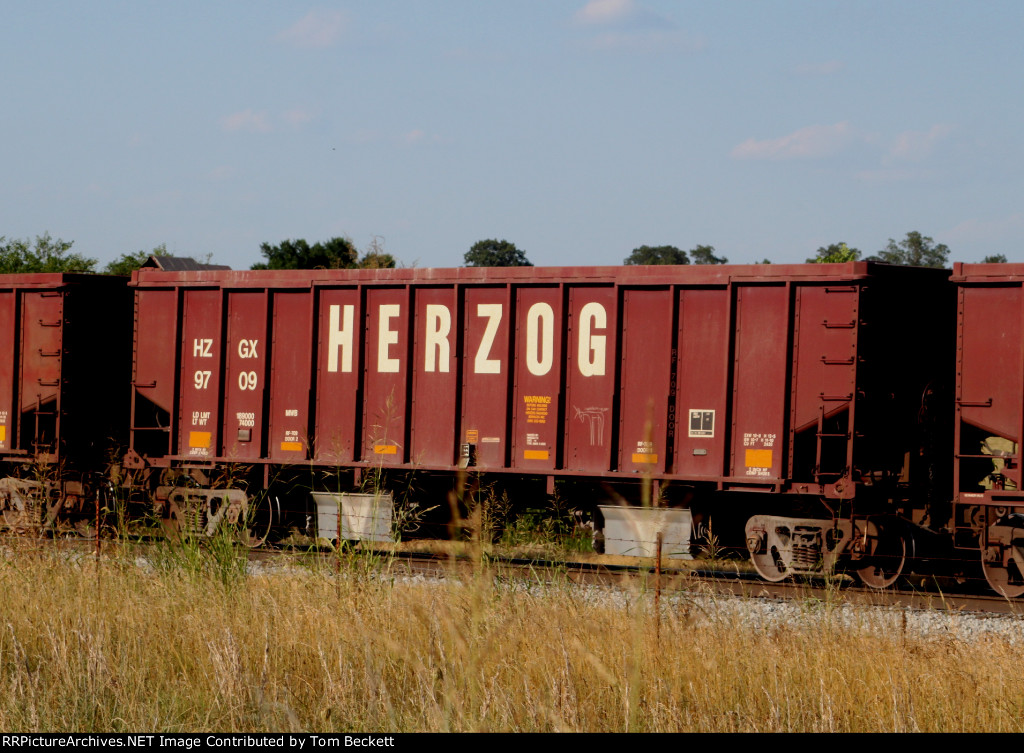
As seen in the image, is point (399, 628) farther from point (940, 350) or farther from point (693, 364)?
point (940, 350)

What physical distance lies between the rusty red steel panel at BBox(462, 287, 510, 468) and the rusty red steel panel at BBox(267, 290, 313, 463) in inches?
90.4

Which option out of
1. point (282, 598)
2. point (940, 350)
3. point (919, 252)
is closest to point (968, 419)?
point (940, 350)

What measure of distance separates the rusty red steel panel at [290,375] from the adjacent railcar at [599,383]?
0.03 metres

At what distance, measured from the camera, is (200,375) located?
15.4m

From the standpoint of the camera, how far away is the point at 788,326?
12711 mm

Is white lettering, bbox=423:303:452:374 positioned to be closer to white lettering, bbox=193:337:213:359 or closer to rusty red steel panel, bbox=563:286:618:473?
rusty red steel panel, bbox=563:286:618:473

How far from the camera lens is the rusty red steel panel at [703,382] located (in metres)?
12.9

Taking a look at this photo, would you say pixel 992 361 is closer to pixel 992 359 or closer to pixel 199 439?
pixel 992 359

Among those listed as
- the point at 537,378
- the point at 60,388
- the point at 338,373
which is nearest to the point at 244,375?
the point at 338,373

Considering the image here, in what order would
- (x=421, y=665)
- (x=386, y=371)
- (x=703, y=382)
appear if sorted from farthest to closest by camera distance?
(x=386, y=371) < (x=703, y=382) < (x=421, y=665)

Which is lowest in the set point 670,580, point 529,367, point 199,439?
point 670,580

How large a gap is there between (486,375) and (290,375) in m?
2.92

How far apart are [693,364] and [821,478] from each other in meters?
2.02

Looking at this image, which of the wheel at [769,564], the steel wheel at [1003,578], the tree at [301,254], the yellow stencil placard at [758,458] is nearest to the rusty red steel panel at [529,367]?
the yellow stencil placard at [758,458]
